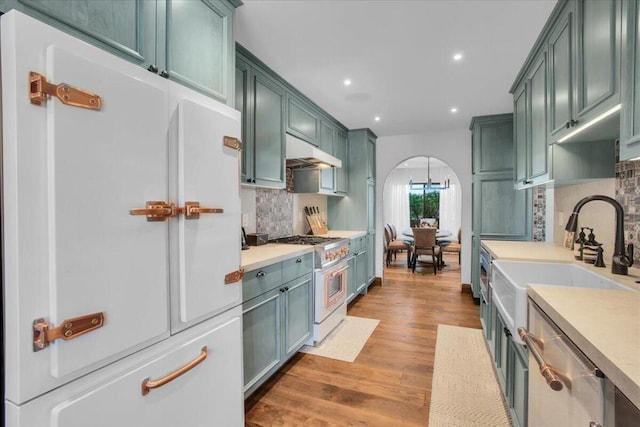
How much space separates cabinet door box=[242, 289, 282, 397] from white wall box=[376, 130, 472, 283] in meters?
3.11

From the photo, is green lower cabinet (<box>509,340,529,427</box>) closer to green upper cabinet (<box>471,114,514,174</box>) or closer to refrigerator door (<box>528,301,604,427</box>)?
refrigerator door (<box>528,301,604,427</box>)

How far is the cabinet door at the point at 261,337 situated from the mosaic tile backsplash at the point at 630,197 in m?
2.10

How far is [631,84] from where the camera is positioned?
1076mm

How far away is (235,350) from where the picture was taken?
148 cm

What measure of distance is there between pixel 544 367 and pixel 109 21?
185 centimetres

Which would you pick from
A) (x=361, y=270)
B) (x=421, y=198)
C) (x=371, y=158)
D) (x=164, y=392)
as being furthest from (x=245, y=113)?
(x=421, y=198)

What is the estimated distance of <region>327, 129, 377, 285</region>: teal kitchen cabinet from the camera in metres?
4.51

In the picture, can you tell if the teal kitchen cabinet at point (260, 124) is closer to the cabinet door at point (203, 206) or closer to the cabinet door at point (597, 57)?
the cabinet door at point (203, 206)

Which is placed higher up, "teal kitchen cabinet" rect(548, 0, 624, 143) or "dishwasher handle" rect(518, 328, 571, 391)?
"teal kitchen cabinet" rect(548, 0, 624, 143)

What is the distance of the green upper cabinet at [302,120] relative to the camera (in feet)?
9.82

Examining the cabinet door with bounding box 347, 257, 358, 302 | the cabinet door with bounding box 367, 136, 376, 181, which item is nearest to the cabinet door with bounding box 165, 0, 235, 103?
the cabinet door with bounding box 347, 257, 358, 302

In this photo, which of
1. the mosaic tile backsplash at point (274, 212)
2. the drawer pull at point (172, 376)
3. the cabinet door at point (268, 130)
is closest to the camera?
the drawer pull at point (172, 376)

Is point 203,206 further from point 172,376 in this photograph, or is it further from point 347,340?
point 347,340

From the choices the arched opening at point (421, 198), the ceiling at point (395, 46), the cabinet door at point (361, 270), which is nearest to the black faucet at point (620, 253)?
the ceiling at point (395, 46)
